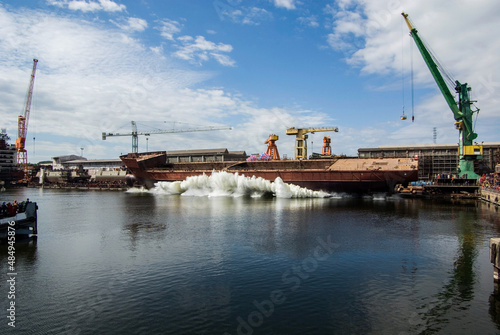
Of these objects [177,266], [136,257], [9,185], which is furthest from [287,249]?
[9,185]

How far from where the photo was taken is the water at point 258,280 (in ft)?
33.0

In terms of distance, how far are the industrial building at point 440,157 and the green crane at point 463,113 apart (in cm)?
1099

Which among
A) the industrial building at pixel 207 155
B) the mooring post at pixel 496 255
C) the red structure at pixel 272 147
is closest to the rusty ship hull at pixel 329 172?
the red structure at pixel 272 147

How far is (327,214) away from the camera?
30844 mm

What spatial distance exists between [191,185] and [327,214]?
107 feet

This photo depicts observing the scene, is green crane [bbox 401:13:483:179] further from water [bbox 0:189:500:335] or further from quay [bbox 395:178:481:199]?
water [bbox 0:189:500:335]

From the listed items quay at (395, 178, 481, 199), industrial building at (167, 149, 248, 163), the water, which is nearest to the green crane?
quay at (395, 178, 481, 199)

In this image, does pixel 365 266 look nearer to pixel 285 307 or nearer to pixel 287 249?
pixel 287 249

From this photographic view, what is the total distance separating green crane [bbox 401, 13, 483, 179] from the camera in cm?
5556

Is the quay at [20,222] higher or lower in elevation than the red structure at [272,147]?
lower

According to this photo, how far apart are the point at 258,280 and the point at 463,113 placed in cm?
5819

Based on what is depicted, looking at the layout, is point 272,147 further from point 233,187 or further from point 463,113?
point 463,113

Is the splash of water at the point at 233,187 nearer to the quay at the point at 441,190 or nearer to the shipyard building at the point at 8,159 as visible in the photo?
the quay at the point at 441,190

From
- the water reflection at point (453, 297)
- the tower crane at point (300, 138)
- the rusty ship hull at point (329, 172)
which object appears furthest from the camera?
the tower crane at point (300, 138)
